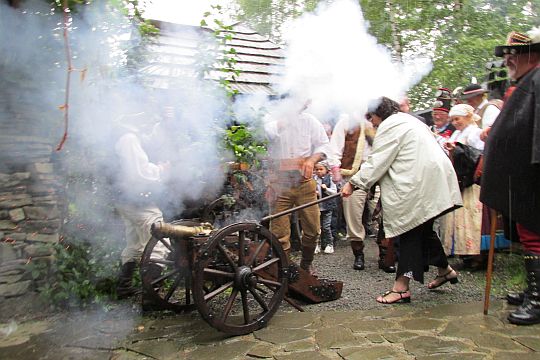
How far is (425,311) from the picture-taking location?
4.01m

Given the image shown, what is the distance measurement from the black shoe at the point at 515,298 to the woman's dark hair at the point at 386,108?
1.98m

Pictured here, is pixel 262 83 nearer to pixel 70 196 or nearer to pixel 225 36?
pixel 225 36

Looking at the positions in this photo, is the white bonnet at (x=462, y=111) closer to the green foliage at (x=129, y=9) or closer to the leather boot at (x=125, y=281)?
the green foliage at (x=129, y=9)

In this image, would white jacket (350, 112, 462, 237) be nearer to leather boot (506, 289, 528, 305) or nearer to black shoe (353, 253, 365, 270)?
leather boot (506, 289, 528, 305)

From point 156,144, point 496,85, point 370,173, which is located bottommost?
point 370,173

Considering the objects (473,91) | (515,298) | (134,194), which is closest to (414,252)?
(515,298)

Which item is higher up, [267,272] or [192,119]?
[192,119]

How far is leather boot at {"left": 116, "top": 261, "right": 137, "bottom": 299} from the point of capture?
461cm

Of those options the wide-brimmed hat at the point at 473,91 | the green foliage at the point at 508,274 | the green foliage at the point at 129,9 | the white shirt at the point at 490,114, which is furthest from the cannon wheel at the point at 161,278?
the wide-brimmed hat at the point at 473,91

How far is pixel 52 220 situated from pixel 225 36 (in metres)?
2.72

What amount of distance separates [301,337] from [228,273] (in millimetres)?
749

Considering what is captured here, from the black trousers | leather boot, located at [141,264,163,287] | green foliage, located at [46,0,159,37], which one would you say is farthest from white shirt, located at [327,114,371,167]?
leather boot, located at [141,264,163,287]

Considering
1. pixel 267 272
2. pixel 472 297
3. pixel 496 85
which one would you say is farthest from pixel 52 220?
pixel 496 85

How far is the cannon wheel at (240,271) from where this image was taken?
338 cm
